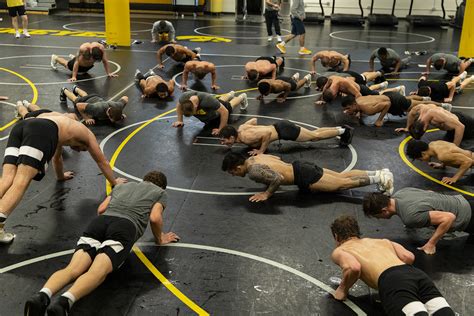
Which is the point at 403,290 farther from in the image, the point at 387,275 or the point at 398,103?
the point at 398,103

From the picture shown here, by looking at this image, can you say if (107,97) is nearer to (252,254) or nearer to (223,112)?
(223,112)

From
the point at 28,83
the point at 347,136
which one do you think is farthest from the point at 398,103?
the point at 28,83

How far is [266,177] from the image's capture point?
607cm

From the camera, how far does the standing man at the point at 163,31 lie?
52.0ft

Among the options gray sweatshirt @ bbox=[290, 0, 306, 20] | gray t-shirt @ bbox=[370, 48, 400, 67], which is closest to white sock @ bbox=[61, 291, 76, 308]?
gray t-shirt @ bbox=[370, 48, 400, 67]

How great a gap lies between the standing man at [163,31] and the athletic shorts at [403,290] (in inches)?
522

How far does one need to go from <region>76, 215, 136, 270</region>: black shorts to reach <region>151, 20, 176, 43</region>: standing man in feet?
39.7

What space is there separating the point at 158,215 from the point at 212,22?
56.8 ft

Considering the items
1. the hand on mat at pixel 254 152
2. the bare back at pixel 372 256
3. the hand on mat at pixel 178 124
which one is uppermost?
the bare back at pixel 372 256

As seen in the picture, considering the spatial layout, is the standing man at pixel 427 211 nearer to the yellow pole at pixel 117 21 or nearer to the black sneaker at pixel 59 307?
the black sneaker at pixel 59 307

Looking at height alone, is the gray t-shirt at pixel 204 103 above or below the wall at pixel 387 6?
below

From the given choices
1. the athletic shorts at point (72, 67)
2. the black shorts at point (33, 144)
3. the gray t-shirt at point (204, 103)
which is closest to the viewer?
the black shorts at point (33, 144)

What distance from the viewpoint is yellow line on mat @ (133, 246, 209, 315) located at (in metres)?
4.35

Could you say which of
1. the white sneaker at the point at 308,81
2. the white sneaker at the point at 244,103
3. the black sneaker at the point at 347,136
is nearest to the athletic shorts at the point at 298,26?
the white sneaker at the point at 308,81
